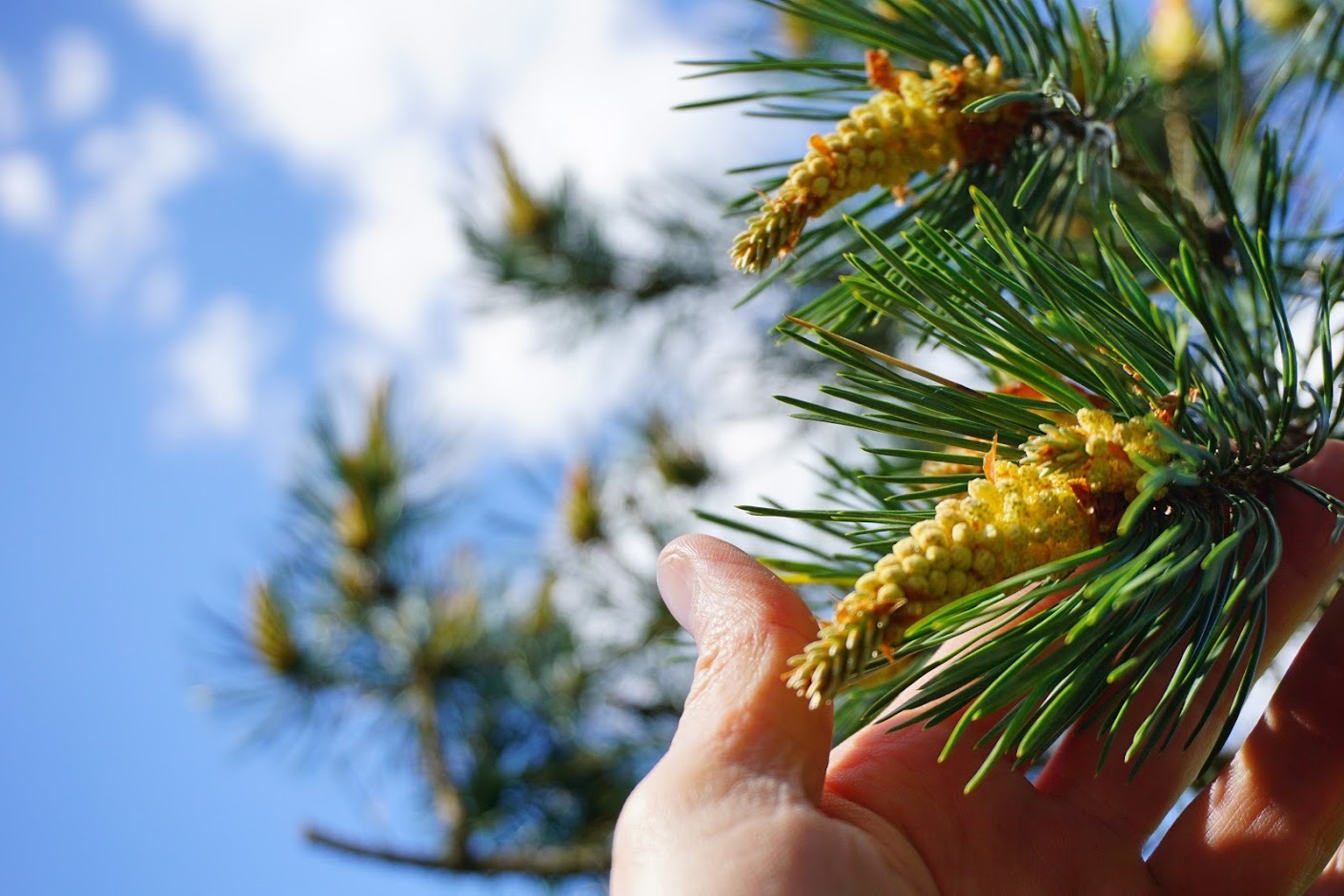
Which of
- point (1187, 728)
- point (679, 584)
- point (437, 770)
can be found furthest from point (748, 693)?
point (437, 770)

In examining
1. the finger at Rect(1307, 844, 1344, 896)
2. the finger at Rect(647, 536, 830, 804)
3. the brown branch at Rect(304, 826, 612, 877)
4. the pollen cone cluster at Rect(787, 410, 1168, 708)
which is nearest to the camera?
the pollen cone cluster at Rect(787, 410, 1168, 708)

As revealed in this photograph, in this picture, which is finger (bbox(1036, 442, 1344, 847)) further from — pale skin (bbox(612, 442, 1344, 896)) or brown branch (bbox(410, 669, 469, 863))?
brown branch (bbox(410, 669, 469, 863))

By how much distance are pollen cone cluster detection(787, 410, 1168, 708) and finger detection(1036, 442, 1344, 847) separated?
0.11 meters

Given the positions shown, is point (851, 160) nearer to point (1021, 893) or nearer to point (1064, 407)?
point (1064, 407)

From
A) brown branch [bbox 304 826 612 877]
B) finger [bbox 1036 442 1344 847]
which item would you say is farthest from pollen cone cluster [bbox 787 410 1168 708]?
brown branch [bbox 304 826 612 877]

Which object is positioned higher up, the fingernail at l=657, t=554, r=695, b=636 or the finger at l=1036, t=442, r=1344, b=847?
the fingernail at l=657, t=554, r=695, b=636

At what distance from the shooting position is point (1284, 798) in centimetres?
49

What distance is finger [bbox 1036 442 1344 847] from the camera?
0.44 metres

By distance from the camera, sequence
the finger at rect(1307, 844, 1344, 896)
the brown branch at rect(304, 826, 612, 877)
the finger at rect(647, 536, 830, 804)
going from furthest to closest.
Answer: the brown branch at rect(304, 826, 612, 877)
the finger at rect(1307, 844, 1344, 896)
the finger at rect(647, 536, 830, 804)

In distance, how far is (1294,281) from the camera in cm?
54

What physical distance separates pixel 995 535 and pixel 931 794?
0.20 metres

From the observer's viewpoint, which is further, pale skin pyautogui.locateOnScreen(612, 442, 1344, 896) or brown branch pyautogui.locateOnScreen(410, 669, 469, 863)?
brown branch pyautogui.locateOnScreen(410, 669, 469, 863)

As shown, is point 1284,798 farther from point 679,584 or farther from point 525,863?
point 525,863

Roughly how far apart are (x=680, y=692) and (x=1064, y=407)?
1.20 meters
